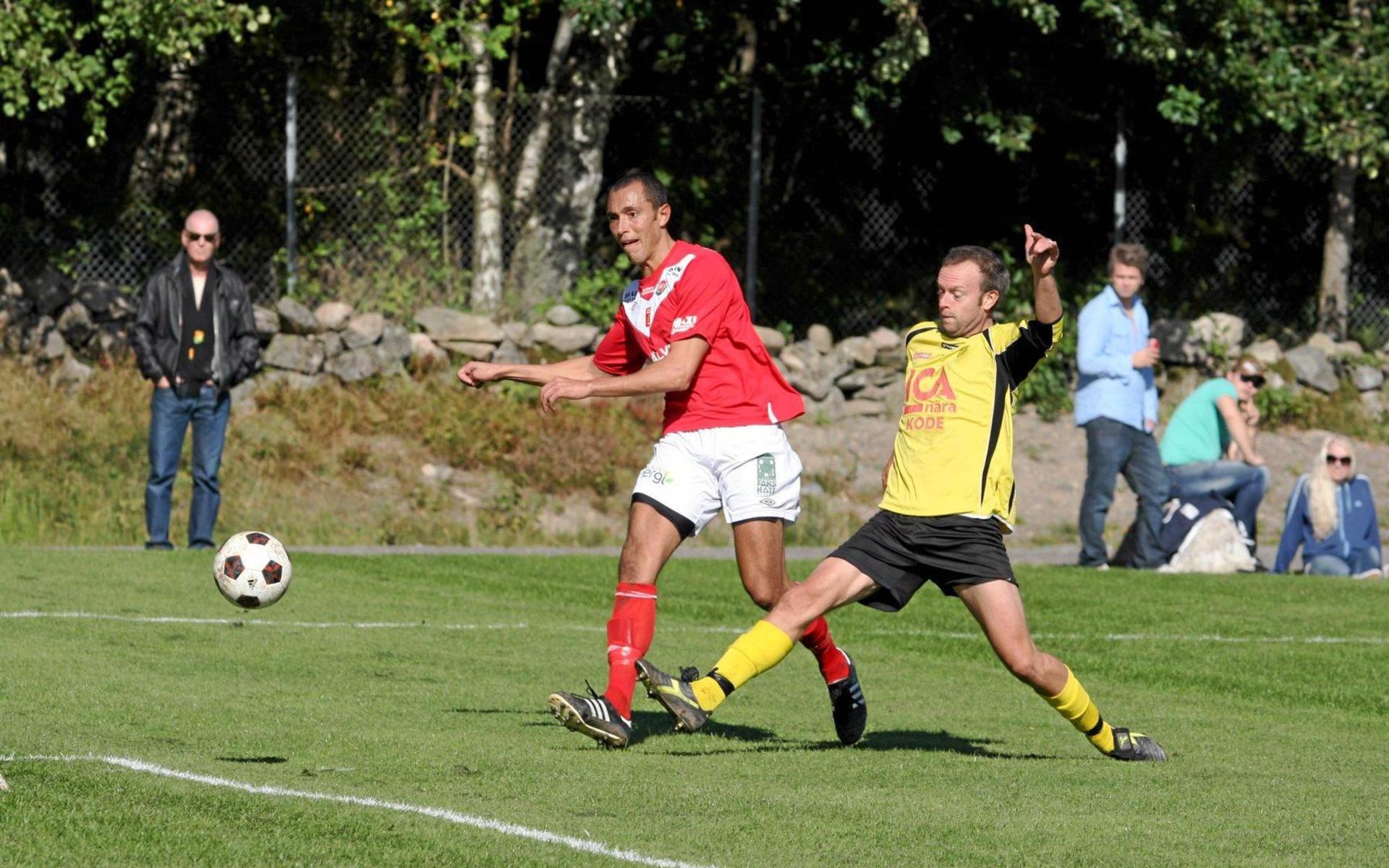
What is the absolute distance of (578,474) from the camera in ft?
60.4

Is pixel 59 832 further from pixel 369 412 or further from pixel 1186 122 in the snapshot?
pixel 1186 122

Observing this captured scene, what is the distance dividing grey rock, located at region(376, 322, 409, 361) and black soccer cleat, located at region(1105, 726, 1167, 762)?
515 inches

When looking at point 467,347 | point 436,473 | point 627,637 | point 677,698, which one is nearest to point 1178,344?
point 467,347

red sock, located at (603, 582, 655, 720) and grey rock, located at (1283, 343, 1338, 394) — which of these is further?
grey rock, located at (1283, 343, 1338, 394)

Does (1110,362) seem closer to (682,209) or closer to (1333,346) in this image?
(682,209)

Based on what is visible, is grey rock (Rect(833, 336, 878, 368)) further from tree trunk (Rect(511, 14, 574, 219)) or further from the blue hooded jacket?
the blue hooded jacket

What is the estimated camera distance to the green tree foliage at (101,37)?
56.6 feet

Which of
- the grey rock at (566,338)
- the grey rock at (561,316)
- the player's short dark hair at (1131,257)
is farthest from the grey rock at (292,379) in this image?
the player's short dark hair at (1131,257)

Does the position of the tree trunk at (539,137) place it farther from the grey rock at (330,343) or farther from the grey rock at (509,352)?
the grey rock at (330,343)

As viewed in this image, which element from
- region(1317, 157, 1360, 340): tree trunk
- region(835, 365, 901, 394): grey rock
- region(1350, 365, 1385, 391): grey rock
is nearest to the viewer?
region(835, 365, 901, 394): grey rock

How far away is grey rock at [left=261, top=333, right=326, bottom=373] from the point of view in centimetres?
1936

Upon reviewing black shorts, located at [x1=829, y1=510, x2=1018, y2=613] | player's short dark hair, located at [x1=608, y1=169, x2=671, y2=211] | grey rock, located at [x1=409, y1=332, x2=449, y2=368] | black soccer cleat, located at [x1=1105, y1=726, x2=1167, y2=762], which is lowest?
black soccer cleat, located at [x1=1105, y1=726, x2=1167, y2=762]

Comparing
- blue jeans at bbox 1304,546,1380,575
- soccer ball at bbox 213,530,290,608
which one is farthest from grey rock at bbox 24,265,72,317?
soccer ball at bbox 213,530,290,608

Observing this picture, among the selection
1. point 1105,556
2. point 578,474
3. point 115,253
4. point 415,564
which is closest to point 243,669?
point 415,564
